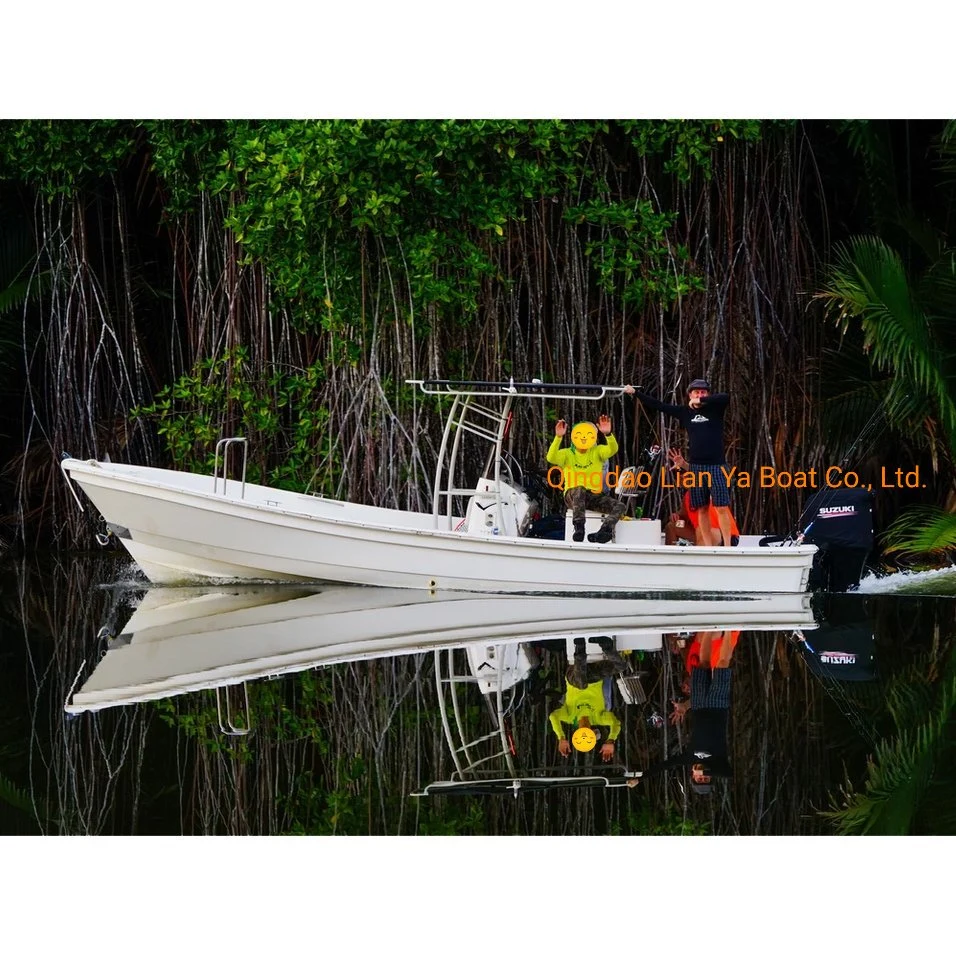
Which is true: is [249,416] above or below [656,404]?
above

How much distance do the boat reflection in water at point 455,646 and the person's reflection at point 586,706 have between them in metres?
0.06

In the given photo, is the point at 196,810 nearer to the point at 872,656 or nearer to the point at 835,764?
the point at 835,764

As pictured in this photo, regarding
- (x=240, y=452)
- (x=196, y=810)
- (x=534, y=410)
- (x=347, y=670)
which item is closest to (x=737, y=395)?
(x=534, y=410)

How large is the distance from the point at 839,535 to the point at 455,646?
11.7 feet

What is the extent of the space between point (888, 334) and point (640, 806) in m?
6.85

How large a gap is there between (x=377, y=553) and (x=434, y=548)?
0.43 meters

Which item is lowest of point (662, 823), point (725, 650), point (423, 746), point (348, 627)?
point (662, 823)

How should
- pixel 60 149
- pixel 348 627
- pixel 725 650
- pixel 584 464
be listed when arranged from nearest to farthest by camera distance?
1. pixel 725 650
2. pixel 348 627
3. pixel 584 464
4. pixel 60 149

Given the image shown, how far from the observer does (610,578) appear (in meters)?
10.1

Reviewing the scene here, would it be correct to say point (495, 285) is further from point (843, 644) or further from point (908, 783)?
point (908, 783)

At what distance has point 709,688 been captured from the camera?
6.91 metres

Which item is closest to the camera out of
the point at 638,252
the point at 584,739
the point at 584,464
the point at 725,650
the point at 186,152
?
the point at 584,739

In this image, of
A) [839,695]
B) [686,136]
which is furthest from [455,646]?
[686,136]

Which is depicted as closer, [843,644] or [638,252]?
[843,644]
